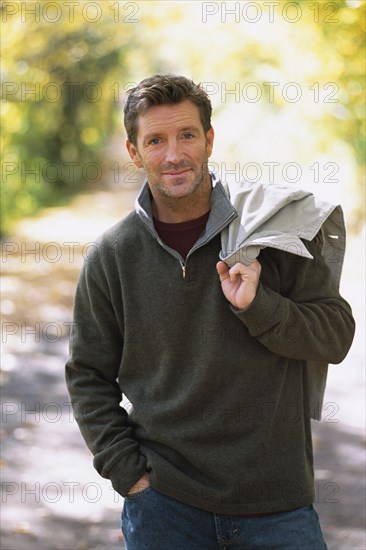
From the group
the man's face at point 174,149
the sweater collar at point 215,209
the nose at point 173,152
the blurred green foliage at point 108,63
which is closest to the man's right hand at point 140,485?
the sweater collar at point 215,209

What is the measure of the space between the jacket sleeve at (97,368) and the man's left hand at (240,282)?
460 mm

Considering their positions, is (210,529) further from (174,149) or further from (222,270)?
(174,149)

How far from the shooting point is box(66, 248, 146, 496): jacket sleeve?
117 inches

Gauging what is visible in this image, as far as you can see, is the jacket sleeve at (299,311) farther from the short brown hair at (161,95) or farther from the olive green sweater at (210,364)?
the short brown hair at (161,95)

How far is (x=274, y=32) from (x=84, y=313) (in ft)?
25.1

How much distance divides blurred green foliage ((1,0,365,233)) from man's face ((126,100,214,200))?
11.5 ft

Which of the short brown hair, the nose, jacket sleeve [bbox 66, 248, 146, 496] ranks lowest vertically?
jacket sleeve [bbox 66, 248, 146, 496]

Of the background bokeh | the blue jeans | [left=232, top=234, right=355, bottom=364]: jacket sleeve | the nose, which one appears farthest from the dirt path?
the nose

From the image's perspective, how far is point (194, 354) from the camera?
113 inches

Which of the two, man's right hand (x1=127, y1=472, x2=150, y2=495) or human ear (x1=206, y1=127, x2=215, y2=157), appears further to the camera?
human ear (x1=206, y1=127, x2=215, y2=157)

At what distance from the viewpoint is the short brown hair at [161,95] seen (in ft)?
9.53

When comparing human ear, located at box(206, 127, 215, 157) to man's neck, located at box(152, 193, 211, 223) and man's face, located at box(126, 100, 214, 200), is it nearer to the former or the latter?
man's face, located at box(126, 100, 214, 200)

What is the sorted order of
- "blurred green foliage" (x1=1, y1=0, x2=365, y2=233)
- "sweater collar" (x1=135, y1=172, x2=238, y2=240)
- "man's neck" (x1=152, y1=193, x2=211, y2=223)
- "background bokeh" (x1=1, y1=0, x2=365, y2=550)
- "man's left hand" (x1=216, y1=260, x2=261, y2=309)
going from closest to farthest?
"man's left hand" (x1=216, y1=260, x2=261, y2=309), "sweater collar" (x1=135, y1=172, x2=238, y2=240), "man's neck" (x1=152, y1=193, x2=211, y2=223), "background bokeh" (x1=1, y1=0, x2=365, y2=550), "blurred green foliage" (x1=1, y1=0, x2=365, y2=233)

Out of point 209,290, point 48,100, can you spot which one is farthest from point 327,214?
point 48,100
